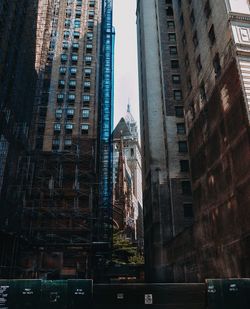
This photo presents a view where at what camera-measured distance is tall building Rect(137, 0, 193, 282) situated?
39.7 metres

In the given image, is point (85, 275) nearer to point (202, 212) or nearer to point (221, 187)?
point (202, 212)

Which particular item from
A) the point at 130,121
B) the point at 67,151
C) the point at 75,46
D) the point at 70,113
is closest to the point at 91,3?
the point at 75,46

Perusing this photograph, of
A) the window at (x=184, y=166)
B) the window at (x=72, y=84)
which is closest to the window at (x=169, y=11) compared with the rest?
the window at (x=72, y=84)

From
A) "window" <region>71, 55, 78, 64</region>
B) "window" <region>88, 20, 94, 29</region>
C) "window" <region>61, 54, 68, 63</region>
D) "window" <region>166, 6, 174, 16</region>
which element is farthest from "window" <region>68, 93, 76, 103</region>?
"window" <region>166, 6, 174, 16</region>

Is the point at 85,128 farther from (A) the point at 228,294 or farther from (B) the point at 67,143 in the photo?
(A) the point at 228,294

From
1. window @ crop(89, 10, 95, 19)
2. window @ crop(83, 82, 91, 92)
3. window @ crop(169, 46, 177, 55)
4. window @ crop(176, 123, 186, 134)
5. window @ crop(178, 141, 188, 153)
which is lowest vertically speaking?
window @ crop(178, 141, 188, 153)

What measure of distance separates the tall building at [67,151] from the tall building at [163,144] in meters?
6.83

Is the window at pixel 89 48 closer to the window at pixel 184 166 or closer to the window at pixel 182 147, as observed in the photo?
the window at pixel 182 147

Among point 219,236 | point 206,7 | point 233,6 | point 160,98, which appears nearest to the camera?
point 219,236

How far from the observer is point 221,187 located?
25812mm

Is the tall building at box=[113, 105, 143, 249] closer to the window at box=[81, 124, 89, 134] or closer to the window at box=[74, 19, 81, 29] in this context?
the window at box=[81, 124, 89, 134]

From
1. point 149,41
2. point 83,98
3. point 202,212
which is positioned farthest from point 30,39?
point 202,212

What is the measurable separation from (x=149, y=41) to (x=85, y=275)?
123 feet

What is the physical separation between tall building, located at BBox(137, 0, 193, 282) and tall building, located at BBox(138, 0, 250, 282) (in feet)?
8.19
